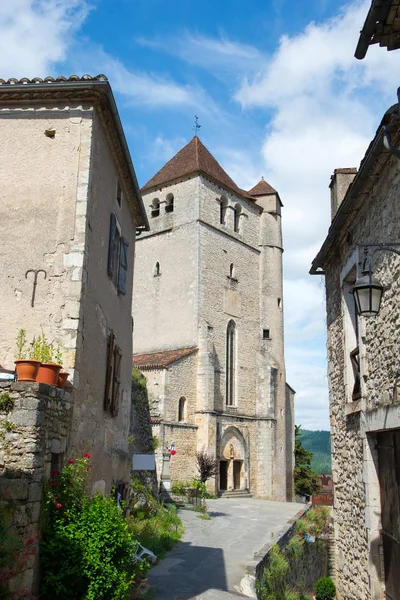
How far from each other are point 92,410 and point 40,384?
8.71 ft

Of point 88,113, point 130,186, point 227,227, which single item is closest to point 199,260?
point 227,227

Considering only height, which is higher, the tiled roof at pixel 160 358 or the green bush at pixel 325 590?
the tiled roof at pixel 160 358

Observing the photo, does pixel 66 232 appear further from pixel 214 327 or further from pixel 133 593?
pixel 214 327

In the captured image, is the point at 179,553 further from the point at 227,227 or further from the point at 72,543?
the point at 227,227

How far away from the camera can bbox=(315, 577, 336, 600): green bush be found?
11438 millimetres

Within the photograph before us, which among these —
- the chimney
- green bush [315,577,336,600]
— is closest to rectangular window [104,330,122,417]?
the chimney

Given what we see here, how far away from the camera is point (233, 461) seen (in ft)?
92.0

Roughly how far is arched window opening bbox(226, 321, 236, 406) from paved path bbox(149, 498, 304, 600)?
9.84 m

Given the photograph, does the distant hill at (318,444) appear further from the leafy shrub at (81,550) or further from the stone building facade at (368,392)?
the leafy shrub at (81,550)

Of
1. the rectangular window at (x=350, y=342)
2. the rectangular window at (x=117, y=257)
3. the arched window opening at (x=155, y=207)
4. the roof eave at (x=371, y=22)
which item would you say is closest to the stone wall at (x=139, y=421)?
the rectangular window at (x=117, y=257)

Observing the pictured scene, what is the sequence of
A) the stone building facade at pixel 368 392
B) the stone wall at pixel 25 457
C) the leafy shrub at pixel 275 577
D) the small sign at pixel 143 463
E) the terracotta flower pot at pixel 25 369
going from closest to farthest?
the stone wall at pixel 25 457 < the terracotta flower pot at pixel 25 369 < the stone building facade at pixel 368 392 < the leafy shrub at pixel 275 577 < the small sign at pixel 143 463

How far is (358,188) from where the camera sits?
7641 mm

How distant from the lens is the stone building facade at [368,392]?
6.64 m

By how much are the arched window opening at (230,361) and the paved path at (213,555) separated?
9842 millimetres
